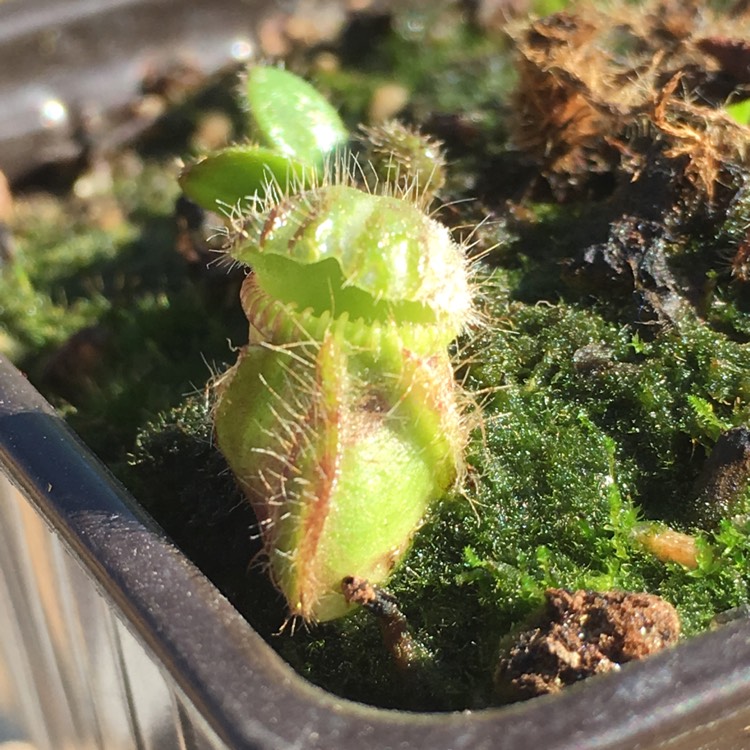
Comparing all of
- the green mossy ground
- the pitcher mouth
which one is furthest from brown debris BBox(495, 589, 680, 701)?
the pitcher mouth

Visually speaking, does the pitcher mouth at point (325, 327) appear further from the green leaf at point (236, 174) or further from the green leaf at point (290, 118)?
the green leaf at point (290, 118)

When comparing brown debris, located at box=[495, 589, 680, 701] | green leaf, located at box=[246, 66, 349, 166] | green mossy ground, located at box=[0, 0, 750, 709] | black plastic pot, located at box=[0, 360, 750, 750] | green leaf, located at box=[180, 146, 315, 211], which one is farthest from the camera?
green leaf, located at box=[246, 66, 349, 166]

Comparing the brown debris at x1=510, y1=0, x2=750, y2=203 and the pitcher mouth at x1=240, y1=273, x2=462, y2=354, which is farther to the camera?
the brown debris at x1=510, y1=0, x2=750, y2=203

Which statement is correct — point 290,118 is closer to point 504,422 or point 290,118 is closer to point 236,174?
point 236,174

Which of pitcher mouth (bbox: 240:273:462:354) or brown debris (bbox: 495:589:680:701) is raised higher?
pitcher mouth (bbox: 240:273:462:354)

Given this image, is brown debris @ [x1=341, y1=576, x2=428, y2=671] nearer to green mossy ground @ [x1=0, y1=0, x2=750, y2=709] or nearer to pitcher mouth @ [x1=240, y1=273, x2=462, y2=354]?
green mossy ground @ [x1=0, y1=0, x2=750, y2=709]

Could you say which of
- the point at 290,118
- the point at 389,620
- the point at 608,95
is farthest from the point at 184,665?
the point at 608,95

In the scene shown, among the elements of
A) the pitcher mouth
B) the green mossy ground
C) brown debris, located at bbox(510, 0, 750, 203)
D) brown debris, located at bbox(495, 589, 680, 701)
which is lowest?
the green mossy ground

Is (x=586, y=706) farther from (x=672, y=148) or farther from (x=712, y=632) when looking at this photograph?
(x=672, y=148)
